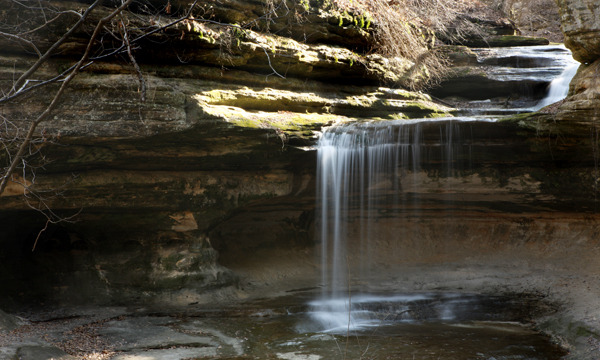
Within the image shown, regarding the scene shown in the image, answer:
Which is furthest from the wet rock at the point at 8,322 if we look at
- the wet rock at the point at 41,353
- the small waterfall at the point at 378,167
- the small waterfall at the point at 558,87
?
the small waterfall at the point at 558,87

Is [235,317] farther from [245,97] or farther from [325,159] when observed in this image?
[245,97]

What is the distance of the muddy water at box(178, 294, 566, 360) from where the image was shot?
602 cm

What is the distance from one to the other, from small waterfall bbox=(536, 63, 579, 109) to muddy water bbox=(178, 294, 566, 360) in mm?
4820

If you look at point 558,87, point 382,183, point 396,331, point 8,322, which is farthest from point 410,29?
point 8,322

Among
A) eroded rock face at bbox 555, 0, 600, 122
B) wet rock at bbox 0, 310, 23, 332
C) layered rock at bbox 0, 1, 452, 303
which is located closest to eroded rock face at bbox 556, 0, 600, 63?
eroded rock face at bbox 555, 0, 600, 122

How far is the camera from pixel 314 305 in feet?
28.0

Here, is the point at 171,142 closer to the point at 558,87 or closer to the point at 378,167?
the point at 378,167

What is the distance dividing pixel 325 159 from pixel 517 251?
504 cm

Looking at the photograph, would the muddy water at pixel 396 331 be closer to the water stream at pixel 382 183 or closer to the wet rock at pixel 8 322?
the water stream at pixel 382 183

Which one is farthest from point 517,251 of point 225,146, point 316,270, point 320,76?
point 225,146

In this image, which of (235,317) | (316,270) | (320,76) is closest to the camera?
(235,317)

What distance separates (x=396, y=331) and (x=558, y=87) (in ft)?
23.1

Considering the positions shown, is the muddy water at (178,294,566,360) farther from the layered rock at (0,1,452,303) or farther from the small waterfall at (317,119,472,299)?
the layered rock at (0,1,452,303)

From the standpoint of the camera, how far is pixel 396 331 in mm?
7086
